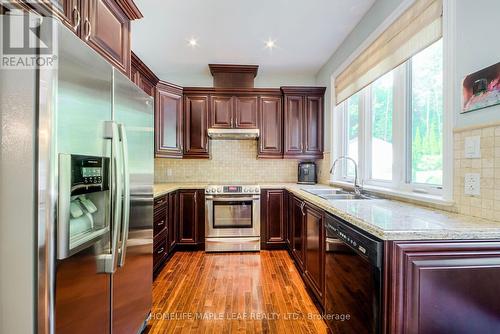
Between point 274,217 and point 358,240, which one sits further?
point 274,217

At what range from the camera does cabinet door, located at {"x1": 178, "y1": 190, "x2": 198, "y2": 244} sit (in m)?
3.28

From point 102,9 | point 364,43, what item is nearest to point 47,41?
point 102,9

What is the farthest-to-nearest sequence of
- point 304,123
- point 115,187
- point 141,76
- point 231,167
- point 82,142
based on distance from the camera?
point 231,167, point 304,123, point 141,76, point 115,187, point 82,142

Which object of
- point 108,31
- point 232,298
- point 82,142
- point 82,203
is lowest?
point 232,298

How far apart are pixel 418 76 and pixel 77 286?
8.06ft

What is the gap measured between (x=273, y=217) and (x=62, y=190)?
9.06ft

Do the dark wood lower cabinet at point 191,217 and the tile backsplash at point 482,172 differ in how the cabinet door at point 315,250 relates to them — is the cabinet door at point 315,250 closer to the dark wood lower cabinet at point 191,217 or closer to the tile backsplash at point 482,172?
the tile backsplash at point 482,172

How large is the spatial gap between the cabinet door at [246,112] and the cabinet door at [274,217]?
3.49ft

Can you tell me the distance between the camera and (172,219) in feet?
10.2

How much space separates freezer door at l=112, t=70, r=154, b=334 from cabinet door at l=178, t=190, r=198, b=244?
1.55m

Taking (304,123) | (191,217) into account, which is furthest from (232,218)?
(304,123)

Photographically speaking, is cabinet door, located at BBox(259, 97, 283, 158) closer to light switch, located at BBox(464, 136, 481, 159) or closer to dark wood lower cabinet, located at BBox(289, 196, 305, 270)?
dark wood lower cabinet, located at BBox(289, 196, 305, 270)

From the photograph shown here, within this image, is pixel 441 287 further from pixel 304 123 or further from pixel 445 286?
pixel 304 123

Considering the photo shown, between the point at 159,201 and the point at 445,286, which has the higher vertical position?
the point at 159,201
